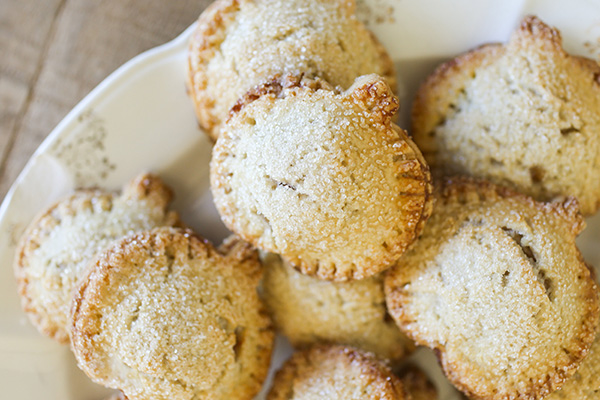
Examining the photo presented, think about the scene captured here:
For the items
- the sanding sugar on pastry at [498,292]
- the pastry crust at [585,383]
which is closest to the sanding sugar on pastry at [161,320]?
the sanding sugar on pastry at [498,292]

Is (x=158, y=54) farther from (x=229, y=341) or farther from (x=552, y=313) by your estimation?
(x=552, y=313)

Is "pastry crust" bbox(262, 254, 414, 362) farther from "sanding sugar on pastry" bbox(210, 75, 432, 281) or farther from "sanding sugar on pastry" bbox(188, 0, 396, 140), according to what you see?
"sanding sugar on pastry" bbox(188, 0, 396, 140)

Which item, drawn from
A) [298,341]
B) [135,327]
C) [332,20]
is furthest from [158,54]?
[298,341]

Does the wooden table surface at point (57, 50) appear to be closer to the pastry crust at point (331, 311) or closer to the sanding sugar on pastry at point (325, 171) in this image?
the sanding sugar on pastry at point (325, 171)

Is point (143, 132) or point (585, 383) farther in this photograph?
point (143, 132)

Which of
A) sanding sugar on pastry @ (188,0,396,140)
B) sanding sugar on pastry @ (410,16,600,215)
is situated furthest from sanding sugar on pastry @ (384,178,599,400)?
sanding sugar on pastry @ (188,0,396,140)

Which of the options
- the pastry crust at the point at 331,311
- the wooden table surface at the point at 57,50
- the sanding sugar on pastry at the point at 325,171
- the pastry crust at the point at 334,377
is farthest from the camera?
the wooden table surface at the point at 57,50

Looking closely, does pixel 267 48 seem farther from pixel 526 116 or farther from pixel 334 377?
pixel 334 377

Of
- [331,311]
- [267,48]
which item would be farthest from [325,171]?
[331,311]
